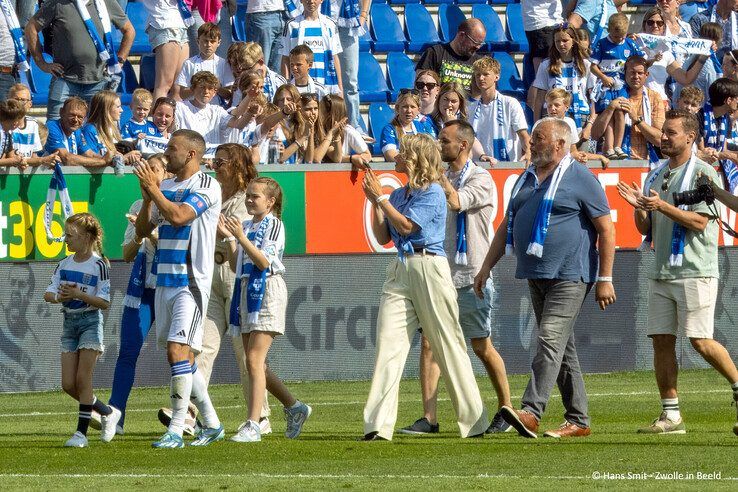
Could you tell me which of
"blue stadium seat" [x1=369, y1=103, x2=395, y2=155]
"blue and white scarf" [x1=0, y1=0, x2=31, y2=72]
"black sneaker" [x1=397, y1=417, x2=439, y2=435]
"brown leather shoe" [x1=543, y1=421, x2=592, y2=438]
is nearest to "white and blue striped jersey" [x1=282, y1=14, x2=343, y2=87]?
"blue stadium seat" [x1=369, y1=103, x2=395, y2=155]

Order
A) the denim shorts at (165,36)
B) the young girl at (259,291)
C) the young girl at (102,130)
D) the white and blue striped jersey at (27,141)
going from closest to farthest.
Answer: the young girl at (259,291)
the young girl at (102,130)
the white and blue striped jersey at (27,141)
the denim shorts at (165,36)

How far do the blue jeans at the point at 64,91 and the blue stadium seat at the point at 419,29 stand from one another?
18.3 ft

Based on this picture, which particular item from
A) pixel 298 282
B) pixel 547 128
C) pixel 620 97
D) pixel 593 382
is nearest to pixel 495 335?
pixel 593 382

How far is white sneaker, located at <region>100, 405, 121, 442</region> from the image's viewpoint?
31.1 ft

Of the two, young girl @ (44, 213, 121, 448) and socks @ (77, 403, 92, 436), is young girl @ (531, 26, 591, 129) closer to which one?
young girl @ (44, 213, 121, 448)

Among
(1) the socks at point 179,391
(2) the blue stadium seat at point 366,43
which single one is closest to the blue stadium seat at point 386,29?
(2) the blue stadium seat at point 366,43

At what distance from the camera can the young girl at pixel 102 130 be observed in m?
13.7

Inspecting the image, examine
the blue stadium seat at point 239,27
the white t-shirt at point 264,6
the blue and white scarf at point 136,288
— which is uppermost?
the white t-shirt at point 264,6

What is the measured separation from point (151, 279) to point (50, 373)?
4637 millimetres

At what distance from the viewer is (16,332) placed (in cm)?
1366

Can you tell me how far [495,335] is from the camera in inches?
585

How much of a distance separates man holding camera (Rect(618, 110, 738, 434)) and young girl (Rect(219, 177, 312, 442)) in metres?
2.43

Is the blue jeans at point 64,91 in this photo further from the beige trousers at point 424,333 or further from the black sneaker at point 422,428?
the beige trousers at point 424,333

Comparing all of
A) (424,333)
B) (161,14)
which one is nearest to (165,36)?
(161,14)
